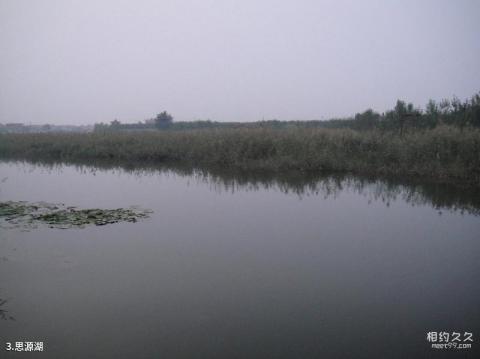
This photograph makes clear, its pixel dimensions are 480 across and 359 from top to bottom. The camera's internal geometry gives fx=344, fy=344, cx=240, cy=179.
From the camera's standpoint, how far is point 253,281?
154 inches

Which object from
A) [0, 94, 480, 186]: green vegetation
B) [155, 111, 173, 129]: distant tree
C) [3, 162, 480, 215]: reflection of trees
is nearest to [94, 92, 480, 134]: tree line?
[0, 94, 480, 186]: green vegetation

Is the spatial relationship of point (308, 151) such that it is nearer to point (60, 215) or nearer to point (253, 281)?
point (60, 215)

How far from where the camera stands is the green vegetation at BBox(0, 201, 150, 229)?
19.5 feet

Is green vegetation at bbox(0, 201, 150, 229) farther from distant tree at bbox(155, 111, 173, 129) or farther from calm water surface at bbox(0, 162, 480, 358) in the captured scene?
distant tree at bbox(155, 111, 173, 129)

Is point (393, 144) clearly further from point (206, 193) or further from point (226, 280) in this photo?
point (226, 280)

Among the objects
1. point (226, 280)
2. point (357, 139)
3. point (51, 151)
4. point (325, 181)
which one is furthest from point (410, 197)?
point (51, 151)

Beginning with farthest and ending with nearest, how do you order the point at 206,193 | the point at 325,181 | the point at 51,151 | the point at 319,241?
the point at 51,151, the point at 325,181, the point at 206,193, the point at 319,241

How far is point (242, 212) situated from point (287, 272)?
280 cm

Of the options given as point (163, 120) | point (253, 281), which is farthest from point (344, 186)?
point (163, 120)

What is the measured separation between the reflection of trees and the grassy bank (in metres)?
0.70

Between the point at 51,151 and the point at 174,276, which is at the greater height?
the point at 51,151

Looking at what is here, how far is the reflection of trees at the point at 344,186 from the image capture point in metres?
7.30

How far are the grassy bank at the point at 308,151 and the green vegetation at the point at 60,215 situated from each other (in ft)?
19.3

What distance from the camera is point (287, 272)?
415 centimetres
